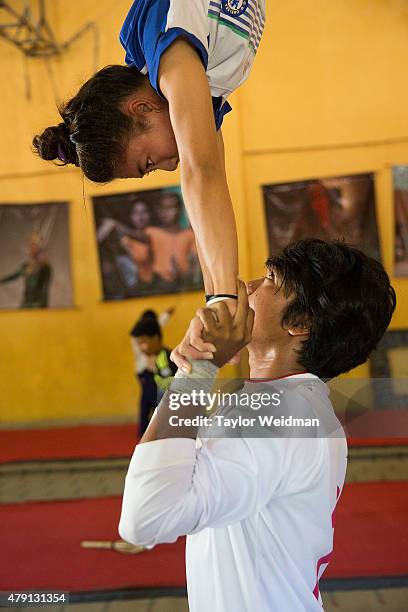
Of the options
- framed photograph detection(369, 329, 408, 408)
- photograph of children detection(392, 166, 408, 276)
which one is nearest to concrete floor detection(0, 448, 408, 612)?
framed photograph detection(369, 329, 408, 408)

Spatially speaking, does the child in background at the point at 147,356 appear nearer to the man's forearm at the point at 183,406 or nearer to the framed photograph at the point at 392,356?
the framed photograph at the point at 392,356

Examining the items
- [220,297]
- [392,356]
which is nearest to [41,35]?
[392,356]

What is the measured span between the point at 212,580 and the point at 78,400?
Answer: 5100mm

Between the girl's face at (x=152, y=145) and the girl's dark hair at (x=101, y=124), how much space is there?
1 centimetres

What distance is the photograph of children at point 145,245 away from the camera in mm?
5730

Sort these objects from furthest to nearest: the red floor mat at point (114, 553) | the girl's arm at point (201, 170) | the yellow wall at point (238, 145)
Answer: the yellow wall at point (238, 145), the red floor mat at point (114, 553), the girl's arm at point (201, 170)

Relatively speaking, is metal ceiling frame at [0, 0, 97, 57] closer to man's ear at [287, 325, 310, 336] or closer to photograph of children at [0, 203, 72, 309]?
photograph of children at [0, 203, 72, 309]

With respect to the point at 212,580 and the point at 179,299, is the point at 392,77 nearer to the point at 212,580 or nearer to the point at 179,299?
the point at 179,299

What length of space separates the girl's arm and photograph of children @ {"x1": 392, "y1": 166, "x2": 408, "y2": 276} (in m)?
4.57

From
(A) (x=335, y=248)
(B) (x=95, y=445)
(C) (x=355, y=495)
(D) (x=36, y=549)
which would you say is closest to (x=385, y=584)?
(C) (x=355, y=495)

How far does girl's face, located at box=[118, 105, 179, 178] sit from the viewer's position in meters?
1.17

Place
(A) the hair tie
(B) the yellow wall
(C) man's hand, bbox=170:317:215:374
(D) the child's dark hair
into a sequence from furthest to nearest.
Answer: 1. (B) the yellow wall
2. (D) the child's dark hair
3. (A) the hair tie
4. (C) man's hand, bbox=170:317:215:374

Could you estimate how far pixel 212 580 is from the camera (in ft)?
3.31

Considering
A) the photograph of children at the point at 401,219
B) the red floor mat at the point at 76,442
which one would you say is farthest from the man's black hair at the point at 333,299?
the photograph of children at the point at 401,219
